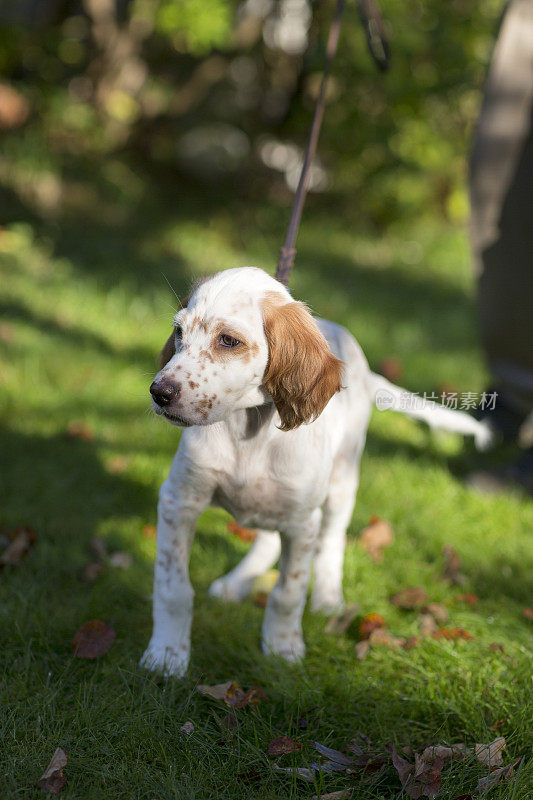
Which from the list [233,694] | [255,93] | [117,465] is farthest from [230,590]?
[255,93]

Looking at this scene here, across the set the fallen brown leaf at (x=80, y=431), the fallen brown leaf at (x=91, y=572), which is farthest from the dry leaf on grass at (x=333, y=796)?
the fallen brown leaf at (x=80, y=431)

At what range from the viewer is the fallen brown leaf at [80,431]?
4434mm

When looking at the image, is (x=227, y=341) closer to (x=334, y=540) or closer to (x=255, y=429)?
(x=255, y=429)

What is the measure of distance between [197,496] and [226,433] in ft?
0.79

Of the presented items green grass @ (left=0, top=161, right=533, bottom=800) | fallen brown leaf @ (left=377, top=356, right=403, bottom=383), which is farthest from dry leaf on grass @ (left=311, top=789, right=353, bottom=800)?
fallen brown leaf @ (left=377, top=356, right=403, bottom=383)

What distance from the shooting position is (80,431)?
177 inches

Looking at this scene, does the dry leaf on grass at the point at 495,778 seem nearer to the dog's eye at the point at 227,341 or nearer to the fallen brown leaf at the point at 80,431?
the dog's eye at the point at 227,341

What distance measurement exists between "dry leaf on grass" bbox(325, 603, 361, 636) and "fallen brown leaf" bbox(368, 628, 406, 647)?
14 cm

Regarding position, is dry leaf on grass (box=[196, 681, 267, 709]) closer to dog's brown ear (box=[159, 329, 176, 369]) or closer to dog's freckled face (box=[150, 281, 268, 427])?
dog's freckled face (box=[150, 281, 268, 427])

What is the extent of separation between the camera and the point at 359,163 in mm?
8414

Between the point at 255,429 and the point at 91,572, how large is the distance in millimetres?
1200

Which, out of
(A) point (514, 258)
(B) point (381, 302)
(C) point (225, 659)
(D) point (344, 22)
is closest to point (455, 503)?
(A) point (514, 258)

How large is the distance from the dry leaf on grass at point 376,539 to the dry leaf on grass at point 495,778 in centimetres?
139

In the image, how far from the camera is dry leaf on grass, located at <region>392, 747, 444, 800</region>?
219cm
